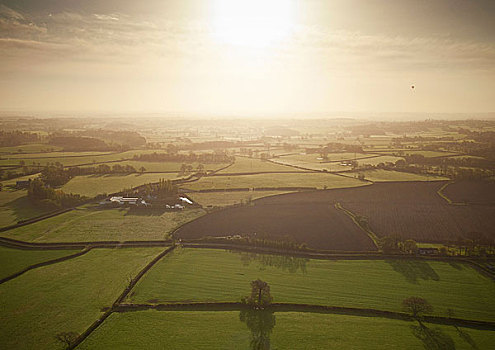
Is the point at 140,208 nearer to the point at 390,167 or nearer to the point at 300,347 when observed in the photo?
the point at 300,347

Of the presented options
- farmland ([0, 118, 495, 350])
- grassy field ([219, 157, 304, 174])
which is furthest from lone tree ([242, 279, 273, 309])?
grassy field ([219, 157, 304, 174])

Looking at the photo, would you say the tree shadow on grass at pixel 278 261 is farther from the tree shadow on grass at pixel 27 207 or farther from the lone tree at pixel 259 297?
the tree shadow on grass at pixel 27 207

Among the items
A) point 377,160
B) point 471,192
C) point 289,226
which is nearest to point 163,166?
point 289,226

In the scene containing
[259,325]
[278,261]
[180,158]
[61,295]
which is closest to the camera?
[259,325]

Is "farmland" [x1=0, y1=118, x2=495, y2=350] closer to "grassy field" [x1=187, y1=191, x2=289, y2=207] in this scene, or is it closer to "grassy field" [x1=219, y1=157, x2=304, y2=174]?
"grassy field" [x1=187, y1=191, x2=289, y2=207]

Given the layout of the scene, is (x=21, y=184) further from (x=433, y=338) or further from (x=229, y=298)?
(x=433, y=338)

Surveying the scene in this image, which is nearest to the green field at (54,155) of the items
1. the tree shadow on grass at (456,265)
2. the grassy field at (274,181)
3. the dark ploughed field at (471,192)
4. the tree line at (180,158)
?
the tree line at (180,158)

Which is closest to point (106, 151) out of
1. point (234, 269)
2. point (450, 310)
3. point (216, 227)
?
point (216, 227)
